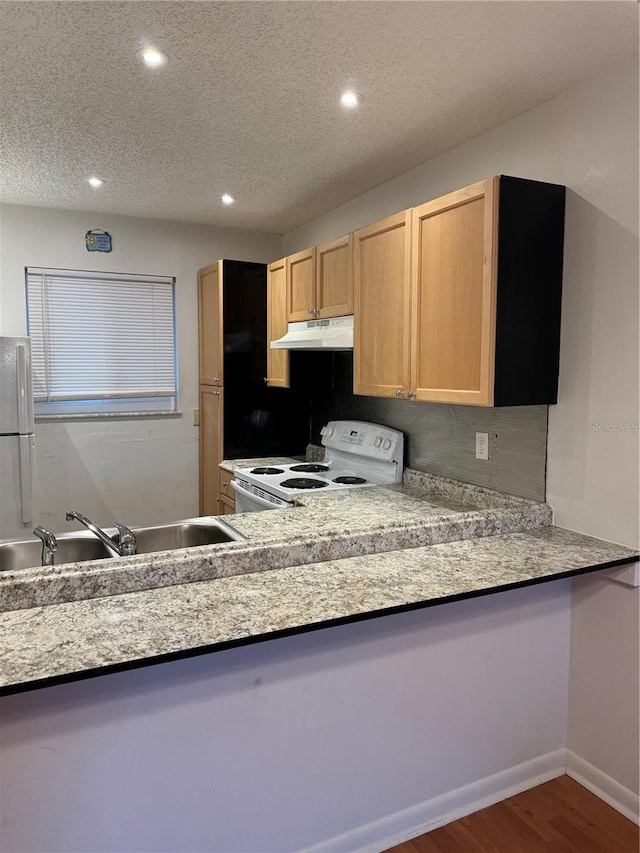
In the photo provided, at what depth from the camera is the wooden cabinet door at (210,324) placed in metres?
3.73

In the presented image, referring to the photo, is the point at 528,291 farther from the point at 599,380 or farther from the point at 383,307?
the point at 383,307

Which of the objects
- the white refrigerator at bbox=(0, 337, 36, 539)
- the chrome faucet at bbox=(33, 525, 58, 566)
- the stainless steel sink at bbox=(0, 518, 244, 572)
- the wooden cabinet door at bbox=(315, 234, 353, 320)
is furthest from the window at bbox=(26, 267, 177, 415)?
the chrome faucet at bbox=(33, 525, 58, 566)

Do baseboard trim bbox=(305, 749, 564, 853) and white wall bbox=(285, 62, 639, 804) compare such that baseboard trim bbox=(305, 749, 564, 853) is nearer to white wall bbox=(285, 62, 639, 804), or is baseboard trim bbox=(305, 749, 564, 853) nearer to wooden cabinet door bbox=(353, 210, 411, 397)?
white wall bbox=(285, 62, 639, 804)

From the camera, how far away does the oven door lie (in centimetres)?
285

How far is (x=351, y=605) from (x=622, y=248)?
144cm

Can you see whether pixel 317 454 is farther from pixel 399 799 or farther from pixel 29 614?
pixel 29 614

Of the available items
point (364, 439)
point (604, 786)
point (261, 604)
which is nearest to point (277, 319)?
point (364, 439)

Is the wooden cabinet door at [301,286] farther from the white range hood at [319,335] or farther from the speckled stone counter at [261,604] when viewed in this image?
the speckled stone counter at [261,604]

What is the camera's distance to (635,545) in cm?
191

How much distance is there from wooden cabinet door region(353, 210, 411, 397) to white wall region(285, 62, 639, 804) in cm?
58

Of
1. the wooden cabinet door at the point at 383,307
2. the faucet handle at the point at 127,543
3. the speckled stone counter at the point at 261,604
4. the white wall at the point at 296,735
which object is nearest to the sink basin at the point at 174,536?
the faucet handle at the point at 127,543

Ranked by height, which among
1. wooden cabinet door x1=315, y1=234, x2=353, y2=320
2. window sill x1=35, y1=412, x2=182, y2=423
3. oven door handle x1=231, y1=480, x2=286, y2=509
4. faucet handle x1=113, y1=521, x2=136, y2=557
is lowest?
oven door handle x1=231, y1=480, x2=286, y2=509

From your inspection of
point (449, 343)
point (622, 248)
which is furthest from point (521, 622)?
point (622, 248)

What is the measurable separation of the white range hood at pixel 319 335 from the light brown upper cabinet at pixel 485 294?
48cm
